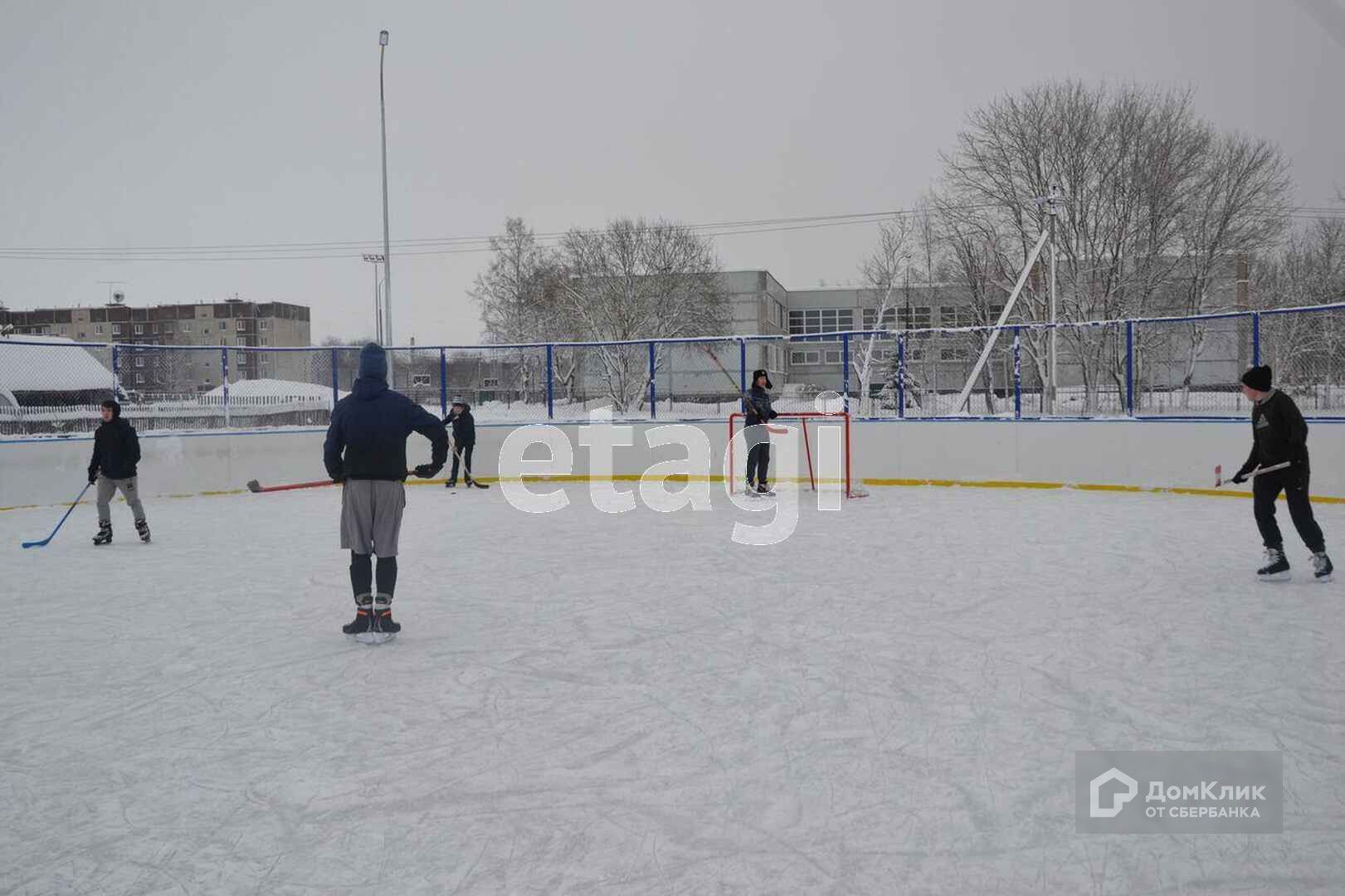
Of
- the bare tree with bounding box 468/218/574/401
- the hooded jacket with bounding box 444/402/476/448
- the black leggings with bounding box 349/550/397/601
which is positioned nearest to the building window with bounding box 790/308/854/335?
the bare tree with bounding box 468/218/574/401

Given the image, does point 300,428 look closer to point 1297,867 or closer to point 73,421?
point 73,421

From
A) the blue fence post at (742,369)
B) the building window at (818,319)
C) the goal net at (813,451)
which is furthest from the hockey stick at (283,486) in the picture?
the building window at (818,319)

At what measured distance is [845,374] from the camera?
48.1 ft

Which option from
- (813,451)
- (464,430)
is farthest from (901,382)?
(464,430)

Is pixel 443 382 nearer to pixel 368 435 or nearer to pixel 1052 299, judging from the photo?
pixel 368 435

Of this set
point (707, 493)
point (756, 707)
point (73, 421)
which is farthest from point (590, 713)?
point (73, 421)

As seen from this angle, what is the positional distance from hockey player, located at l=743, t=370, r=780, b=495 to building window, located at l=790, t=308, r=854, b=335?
48935mm

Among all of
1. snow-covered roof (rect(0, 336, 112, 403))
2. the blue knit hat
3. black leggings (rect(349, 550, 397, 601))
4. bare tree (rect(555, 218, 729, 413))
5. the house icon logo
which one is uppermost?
bare tree (rect(555, 218, 729, 413))

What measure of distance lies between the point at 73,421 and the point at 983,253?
2481 centimetres

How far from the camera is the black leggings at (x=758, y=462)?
1298 cm

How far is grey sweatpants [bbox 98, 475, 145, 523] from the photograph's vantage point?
9.48 metres

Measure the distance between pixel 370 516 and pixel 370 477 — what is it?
227mm

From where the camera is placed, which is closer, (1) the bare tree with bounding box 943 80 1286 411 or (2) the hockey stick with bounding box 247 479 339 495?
(2) the hockey stick with bounding box 247 479 339 495

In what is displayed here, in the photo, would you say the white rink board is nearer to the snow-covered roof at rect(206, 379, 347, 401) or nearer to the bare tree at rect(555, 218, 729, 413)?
the snow-covered roof at rect(206, 379, 347, 401)
